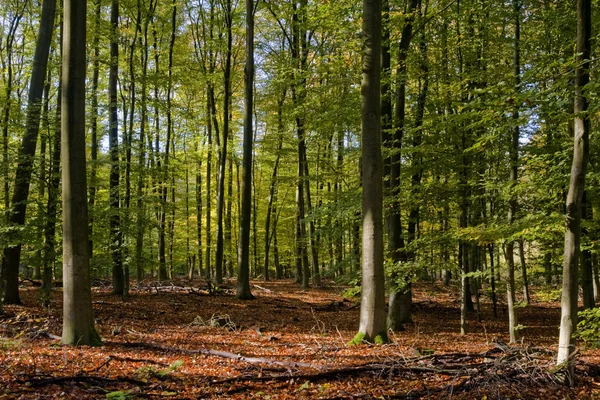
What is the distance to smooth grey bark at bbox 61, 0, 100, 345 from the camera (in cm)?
609

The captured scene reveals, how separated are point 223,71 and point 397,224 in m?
12.3

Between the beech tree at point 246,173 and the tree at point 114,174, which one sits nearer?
the tree at point 114,174

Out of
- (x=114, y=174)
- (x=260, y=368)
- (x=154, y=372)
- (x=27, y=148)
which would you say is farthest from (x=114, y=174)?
(x=260, y=368)

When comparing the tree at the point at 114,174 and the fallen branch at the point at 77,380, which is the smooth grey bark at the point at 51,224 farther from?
the fallen branch at the point at 77,380

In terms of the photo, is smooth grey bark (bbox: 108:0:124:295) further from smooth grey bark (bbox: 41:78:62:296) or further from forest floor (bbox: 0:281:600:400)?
forest floor (bbox: 0:281:600:400)

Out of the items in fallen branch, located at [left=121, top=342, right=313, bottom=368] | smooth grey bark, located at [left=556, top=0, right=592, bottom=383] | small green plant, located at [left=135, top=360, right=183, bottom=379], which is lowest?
fallen branch, located at [left=121, top=342, right=313, bottom=368]

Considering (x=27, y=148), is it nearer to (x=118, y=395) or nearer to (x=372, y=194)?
(x=118, y=395)

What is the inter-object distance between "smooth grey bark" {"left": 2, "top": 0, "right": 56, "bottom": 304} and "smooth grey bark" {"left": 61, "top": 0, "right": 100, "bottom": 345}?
13.6 feet

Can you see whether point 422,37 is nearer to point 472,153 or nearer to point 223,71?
point 472,153

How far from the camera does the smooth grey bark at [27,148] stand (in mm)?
9758

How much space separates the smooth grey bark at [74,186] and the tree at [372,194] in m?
4.30

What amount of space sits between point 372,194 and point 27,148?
28.0ft

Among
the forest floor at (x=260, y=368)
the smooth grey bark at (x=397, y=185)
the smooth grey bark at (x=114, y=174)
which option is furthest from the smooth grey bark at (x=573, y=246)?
the smooth grey bark at (x=114, y=174)

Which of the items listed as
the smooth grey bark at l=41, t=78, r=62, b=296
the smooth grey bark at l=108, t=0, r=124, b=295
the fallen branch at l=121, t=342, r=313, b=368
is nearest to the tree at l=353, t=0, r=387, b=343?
the fallen branch at l=121, t=342, r=313, b=368
